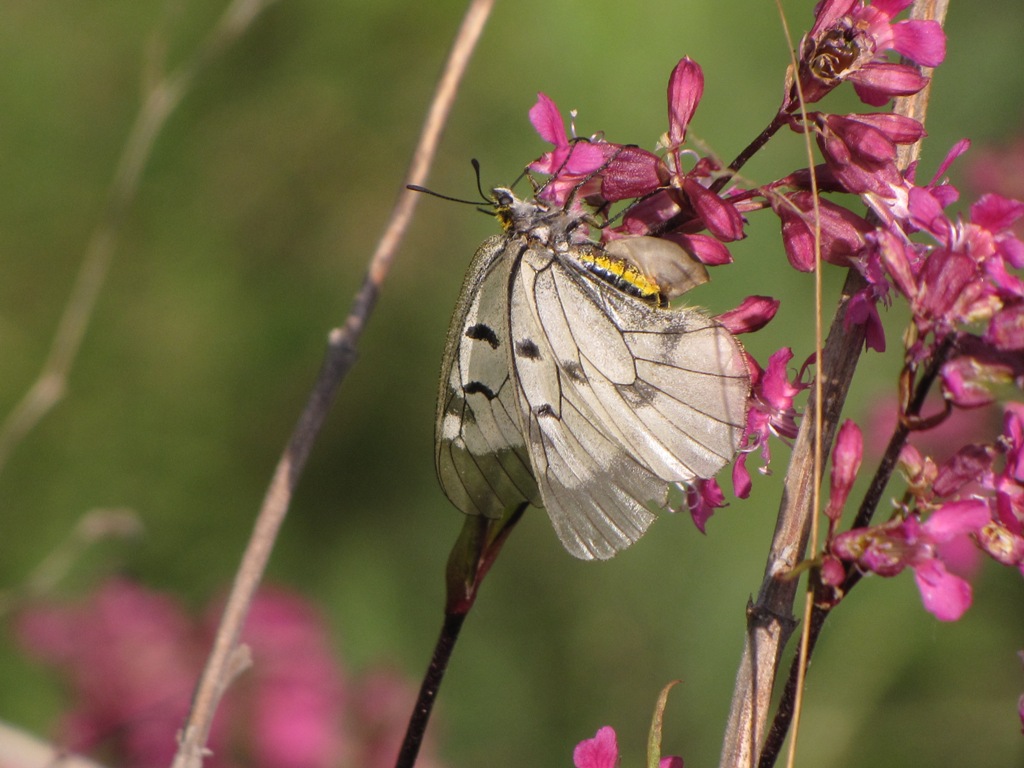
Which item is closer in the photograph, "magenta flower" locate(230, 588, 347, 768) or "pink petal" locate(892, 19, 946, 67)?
"pink petal" locate(892, 19, 946, 67)

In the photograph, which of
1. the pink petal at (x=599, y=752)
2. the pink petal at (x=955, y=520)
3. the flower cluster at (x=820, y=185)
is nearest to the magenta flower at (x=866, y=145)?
the flower cluster at (x=820, y=185)

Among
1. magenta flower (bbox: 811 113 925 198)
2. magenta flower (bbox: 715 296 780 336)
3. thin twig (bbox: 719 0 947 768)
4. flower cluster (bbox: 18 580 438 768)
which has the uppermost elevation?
magenta flower (bbox: 811 113 925 198)

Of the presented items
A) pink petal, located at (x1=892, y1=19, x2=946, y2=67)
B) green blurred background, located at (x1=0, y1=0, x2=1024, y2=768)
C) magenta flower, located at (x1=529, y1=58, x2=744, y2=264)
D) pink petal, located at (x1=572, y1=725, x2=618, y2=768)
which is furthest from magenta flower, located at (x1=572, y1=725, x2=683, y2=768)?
green blurred background, located at (x1=0, y1=0, x2=1024, y2=768)

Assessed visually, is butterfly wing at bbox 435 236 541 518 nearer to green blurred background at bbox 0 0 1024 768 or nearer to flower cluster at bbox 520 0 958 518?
flower cluster at bbox 520 0 958 518

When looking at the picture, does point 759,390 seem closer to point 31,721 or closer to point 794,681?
point 794,681

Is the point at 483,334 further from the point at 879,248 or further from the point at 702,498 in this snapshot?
the point at 879,248

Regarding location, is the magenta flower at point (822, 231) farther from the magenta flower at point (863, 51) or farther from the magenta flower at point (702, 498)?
the magenta flower at point (702, 498)
